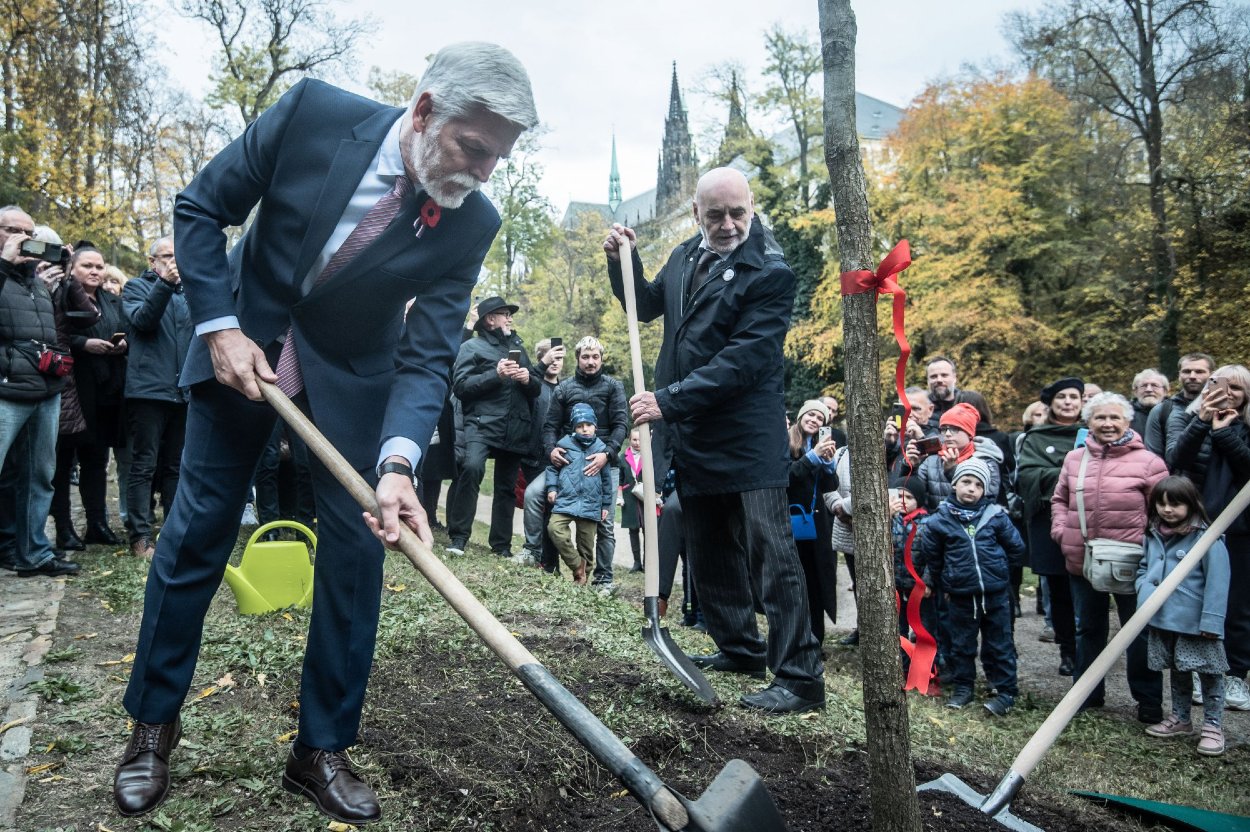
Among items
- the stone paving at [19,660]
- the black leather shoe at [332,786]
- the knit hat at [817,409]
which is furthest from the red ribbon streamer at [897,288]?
the knit hat at [817,409]

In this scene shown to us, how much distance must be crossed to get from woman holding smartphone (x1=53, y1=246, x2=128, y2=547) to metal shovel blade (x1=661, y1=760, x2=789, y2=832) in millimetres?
5764

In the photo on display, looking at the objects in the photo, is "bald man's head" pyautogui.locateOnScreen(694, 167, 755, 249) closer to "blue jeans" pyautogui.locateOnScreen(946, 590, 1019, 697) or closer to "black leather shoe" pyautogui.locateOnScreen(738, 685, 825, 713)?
"black leather shoe" pyautogui.locateOnScreen(738, 685, 825, 713)

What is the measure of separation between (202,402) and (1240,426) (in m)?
5.38

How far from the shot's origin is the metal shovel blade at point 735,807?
1944mm

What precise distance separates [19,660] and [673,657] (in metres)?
2.81

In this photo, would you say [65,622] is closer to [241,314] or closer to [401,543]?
[241,314]

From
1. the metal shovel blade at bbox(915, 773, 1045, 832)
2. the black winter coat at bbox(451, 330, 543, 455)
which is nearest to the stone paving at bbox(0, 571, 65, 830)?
the metal shovel blade at bbox(915, 773, 1045, 832)

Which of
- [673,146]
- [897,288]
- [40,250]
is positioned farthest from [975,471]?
[673,146]

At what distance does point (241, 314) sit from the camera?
271 cm

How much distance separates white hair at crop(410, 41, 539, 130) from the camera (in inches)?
93.5

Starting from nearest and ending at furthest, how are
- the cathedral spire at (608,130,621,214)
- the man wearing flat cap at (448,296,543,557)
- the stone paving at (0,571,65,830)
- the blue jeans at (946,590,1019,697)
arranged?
the stone paving at (0,571,65,830), the blue jeans at (946,590,1019,697), the man wearing flat cap at (448,296,543,557), the cathedral spire at (608,130,621,214)

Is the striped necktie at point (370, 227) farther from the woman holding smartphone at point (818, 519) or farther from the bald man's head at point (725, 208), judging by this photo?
the woman holding smartphone at point (818, 519)

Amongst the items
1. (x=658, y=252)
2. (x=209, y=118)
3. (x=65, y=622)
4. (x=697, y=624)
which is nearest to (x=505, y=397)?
(x=697, y=624)

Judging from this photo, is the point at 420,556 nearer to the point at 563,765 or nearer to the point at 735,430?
the point at 563,765
